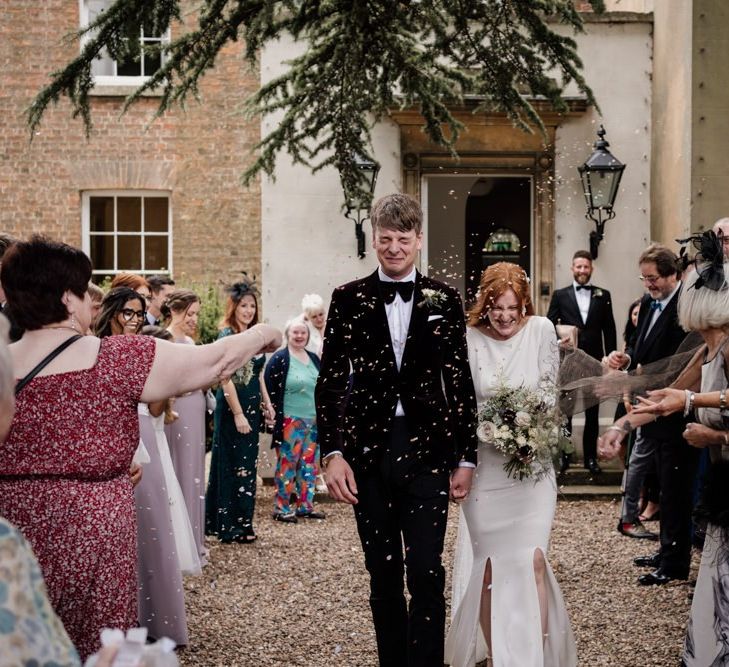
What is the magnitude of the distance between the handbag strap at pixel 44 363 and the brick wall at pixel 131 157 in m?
12.0

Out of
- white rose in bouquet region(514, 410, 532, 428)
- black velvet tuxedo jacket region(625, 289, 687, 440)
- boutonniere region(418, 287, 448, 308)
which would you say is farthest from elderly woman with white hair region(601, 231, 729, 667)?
black velvet tuxedo jacket region(625, 289, 687, 440)

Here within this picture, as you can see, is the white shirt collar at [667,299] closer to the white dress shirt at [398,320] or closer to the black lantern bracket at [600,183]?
the white dress shirt at [398,320]

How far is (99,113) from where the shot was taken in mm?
15297

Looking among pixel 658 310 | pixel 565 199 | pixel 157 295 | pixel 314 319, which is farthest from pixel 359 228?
pixel 658 310

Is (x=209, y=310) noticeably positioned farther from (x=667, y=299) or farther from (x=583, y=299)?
(x=667, y=299)

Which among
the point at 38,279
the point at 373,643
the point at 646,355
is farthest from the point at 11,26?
the point at 38,279

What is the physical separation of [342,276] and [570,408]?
775cm

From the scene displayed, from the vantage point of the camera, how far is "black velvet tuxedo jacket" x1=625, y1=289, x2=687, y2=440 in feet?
24.1

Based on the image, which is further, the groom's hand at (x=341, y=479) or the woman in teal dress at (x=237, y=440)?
the woman in teal dress at (x=237, y=440)

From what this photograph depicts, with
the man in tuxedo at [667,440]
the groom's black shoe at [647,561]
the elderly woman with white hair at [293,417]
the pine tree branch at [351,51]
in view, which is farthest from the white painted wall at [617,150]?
the groom's black shoe at [647,561]

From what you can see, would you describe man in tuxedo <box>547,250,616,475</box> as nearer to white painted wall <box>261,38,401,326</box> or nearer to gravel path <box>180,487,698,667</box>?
gravel path <box>180,487,698,667</box>

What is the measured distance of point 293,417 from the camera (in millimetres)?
10055

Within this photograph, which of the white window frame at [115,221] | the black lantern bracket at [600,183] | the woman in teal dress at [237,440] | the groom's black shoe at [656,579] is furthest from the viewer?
the white window frame at [115,221]

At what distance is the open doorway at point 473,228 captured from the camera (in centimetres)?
1658
